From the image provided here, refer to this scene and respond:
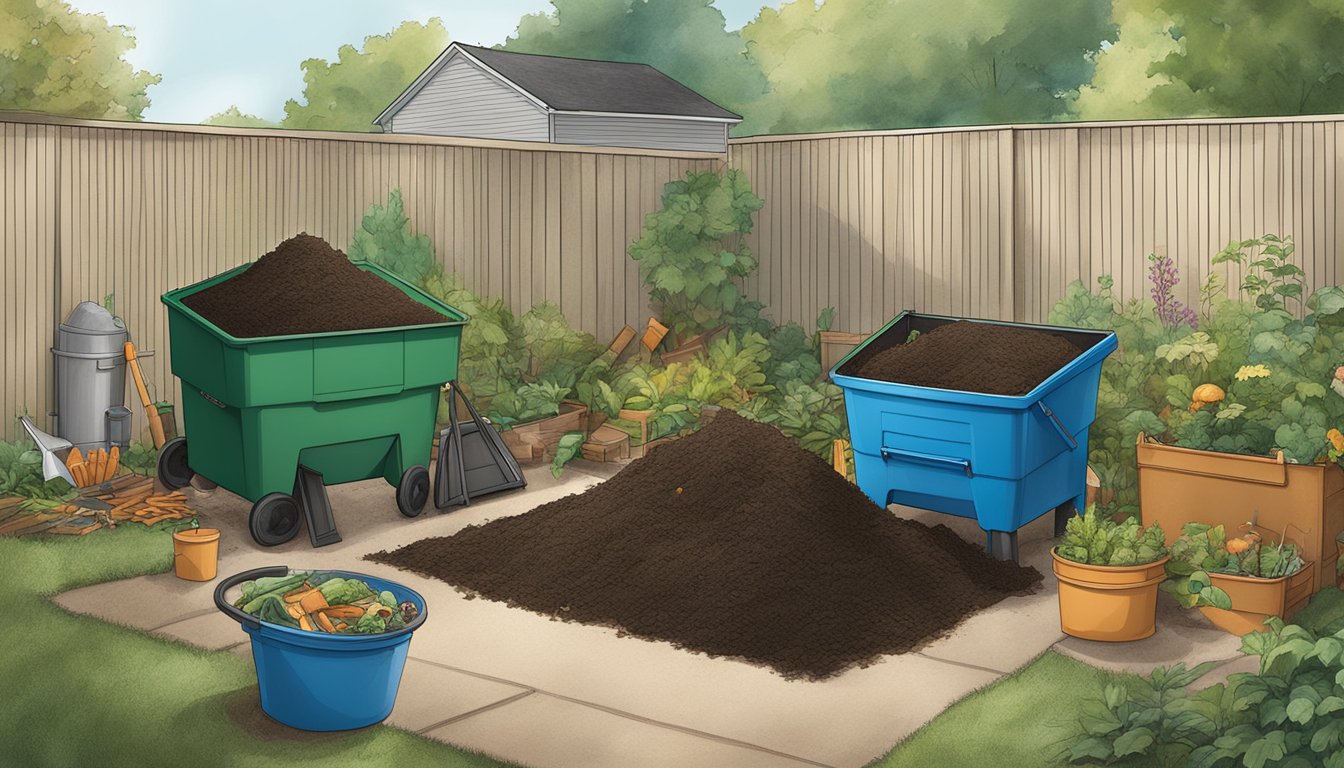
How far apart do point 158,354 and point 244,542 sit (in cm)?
199

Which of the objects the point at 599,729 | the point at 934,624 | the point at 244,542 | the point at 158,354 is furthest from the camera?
the point at 158,354

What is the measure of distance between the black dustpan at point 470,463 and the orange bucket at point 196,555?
1.59 metres

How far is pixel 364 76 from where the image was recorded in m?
42.2

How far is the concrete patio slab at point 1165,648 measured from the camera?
226 inches

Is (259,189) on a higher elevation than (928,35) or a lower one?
lower

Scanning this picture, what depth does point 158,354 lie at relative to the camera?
8.84m

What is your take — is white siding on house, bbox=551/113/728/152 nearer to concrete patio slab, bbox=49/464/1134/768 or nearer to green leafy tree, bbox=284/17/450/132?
concrete patio slab, bbox=49/464/1134/768

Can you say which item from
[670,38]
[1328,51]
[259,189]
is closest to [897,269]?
[259,189]

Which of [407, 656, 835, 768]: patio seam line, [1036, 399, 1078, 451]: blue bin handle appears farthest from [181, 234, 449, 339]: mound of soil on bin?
[1036, 399, 1078, 451]: blue bin handle

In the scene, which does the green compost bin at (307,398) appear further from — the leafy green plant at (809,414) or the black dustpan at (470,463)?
the leafy green plant at (809,414)

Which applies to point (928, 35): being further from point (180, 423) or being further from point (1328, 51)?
point (180, 423)

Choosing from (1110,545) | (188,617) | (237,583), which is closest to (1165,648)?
(1110,545)

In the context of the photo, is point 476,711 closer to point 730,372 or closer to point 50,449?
point 50,449

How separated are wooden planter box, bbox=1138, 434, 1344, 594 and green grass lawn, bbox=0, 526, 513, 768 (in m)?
3.76
